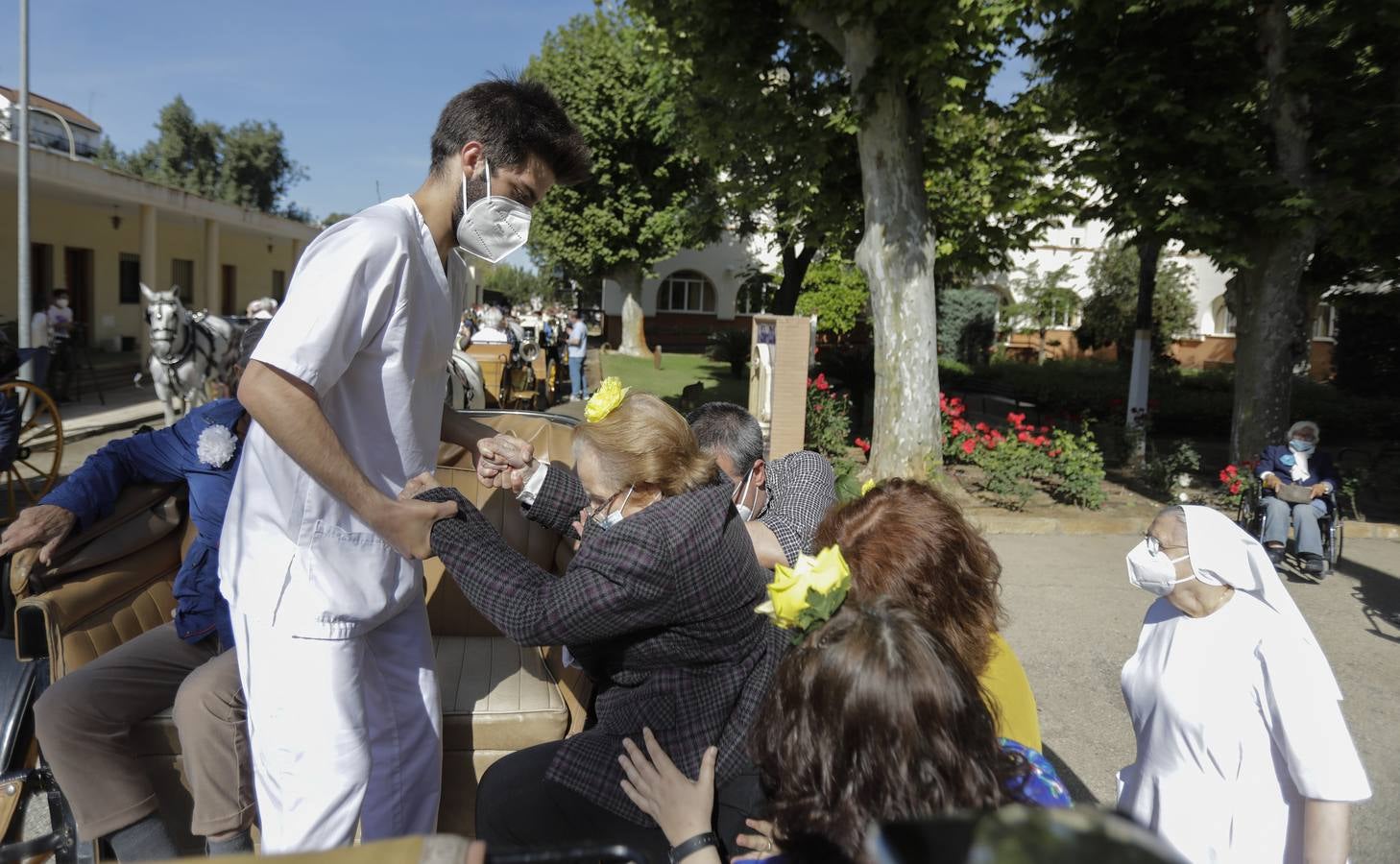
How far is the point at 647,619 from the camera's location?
6.78ft

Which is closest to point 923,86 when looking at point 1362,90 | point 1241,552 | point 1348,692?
point 1362,90

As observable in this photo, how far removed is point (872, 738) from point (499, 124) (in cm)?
149

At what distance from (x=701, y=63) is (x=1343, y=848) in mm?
9875

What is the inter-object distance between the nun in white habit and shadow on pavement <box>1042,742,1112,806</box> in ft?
4.61

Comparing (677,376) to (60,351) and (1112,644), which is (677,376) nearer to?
(60,351)

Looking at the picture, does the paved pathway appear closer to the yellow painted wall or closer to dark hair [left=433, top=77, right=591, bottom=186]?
dark hair [left=433, top=77, right=591, bottom=186]

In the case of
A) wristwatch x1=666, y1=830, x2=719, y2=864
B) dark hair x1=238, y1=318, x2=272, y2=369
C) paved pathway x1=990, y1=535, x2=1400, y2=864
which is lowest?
paved pathway x1=990, y1=535, x2=1400, y2=864

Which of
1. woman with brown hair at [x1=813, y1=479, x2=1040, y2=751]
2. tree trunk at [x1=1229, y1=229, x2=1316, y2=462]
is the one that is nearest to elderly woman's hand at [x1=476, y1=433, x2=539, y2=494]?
woman with brown hair at [x1=813, y1=479, x2=1040, y2=751]

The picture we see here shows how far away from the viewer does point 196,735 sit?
2498 millimetres

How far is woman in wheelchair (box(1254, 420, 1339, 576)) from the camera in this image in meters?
7.54

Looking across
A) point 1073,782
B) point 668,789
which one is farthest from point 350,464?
point 1073,782

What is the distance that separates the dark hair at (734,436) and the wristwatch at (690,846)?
1586 millimetres

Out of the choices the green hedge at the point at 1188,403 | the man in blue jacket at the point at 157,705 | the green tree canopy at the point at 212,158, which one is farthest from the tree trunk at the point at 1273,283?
the green tree canopy at the point at 212,158

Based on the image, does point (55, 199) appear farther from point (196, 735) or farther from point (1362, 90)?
point (1362, 90)
